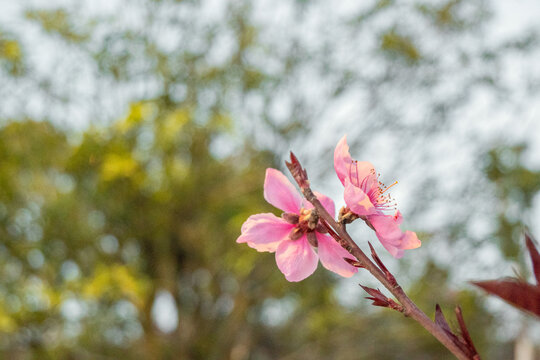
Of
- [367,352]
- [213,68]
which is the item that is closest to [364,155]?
[213,68]

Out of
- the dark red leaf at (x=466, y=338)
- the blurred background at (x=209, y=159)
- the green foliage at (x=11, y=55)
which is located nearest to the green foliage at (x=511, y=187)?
the blurred background at (x=209, y=159)

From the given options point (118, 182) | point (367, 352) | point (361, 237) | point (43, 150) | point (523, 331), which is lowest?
point (523, 331)

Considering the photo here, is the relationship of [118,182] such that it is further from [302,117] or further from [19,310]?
[302,117]

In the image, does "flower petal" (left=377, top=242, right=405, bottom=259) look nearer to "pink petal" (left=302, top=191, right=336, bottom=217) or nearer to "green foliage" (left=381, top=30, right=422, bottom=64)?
"pink petal" (left=302, top=191, right=336, bottom=217)

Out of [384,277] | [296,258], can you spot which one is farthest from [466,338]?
[296,258]

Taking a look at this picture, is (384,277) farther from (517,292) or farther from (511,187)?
(511,187)

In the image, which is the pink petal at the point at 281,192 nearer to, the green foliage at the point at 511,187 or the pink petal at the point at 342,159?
the pink petal at the point at 342,159

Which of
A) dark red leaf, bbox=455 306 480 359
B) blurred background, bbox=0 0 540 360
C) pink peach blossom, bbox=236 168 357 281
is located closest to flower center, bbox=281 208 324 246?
pink peach blossom, bbox=236 168 357 281
